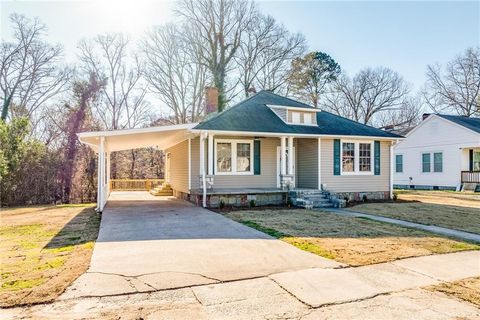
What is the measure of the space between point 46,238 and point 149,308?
4968 mm

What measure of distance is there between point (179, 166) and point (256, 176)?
4089mm

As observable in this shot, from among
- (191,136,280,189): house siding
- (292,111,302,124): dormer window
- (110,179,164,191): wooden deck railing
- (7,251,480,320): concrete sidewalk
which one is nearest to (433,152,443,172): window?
(292,111,302,124): dormer window

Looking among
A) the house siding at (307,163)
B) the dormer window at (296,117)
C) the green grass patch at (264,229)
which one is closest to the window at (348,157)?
the house siding at (307,163)

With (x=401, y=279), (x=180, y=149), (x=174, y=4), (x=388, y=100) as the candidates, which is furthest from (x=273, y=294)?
(x=388, y=100)

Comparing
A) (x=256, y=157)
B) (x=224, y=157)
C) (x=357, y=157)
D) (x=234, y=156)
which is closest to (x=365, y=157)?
(x=357, y=157)

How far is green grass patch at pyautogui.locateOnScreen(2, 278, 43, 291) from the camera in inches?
164

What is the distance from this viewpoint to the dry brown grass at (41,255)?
13.2ft

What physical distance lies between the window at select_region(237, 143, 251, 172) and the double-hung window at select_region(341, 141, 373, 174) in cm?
430

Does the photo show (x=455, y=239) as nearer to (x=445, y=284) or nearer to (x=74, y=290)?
(x=445, y=284)

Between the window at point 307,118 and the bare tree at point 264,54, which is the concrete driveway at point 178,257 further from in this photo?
the bare tree at point 264,54

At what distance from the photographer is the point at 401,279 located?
4.61m

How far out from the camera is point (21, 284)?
14.0ft

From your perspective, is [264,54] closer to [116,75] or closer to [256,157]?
[116,75]

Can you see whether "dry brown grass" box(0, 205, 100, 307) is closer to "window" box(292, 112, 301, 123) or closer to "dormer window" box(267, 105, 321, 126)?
"dormer window" box(267, 105, 321, 126)
